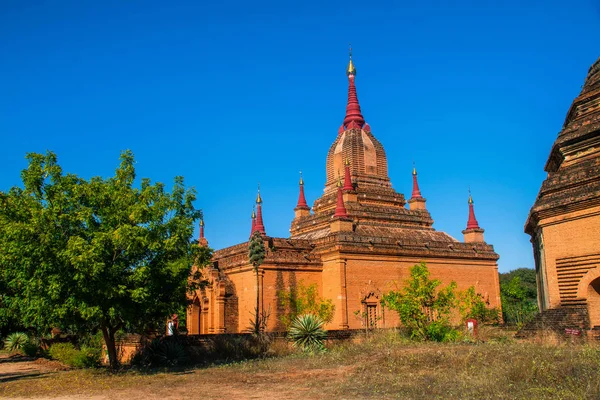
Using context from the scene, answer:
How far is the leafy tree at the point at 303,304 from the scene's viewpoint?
3134 centimetres

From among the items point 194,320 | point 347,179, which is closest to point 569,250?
point 347,179

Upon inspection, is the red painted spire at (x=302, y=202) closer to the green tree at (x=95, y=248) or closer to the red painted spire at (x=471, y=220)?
the red painted spire at (x=471, y=220)

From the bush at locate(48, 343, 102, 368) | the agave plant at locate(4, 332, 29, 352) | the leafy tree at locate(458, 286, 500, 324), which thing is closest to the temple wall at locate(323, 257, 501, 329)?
Answer: the leafy tree at locate(458, 286, 500, 324)

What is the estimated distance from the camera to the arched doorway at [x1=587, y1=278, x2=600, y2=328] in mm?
17984

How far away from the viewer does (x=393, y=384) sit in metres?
14.0

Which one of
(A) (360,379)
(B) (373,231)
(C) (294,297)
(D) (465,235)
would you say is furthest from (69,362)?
(D) (465,235)

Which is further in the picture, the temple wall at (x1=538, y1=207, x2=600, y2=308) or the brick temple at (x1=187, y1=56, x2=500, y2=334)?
the brick temple at (x1=187, y1=56, x2=500, y2=334)

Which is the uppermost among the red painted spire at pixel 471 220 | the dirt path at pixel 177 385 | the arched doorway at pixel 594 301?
the red painted spire at pixel 471 220

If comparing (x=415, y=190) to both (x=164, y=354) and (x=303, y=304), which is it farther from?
(x=164, y=354)

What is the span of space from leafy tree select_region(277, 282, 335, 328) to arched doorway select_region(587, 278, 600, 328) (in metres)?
15.1

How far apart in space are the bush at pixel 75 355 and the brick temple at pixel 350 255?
26.0 ft

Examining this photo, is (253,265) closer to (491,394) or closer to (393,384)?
(393,384)

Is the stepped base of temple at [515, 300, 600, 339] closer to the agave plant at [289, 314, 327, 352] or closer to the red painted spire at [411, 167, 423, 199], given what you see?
the agave plant at [289, 314, 327, 352]

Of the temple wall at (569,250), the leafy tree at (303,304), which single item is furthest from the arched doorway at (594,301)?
the leafy tree at (303,304)
